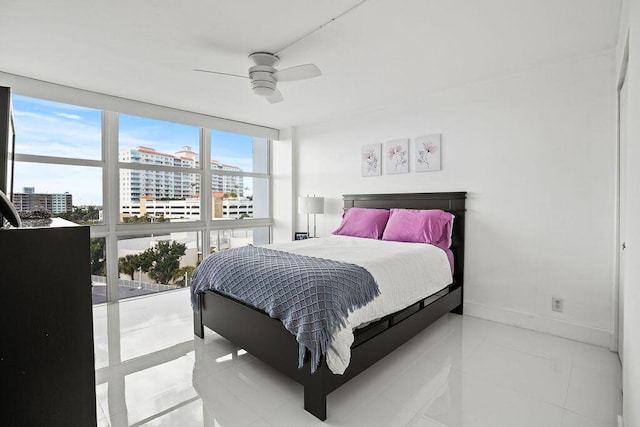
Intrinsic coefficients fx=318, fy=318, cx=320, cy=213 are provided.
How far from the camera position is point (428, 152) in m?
3.68

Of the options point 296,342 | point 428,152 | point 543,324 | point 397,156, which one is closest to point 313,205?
point 397,156

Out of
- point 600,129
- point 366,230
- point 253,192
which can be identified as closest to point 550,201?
point 600,129

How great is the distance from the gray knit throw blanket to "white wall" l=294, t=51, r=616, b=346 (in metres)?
1.81

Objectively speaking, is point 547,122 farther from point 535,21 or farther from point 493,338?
point 493,338

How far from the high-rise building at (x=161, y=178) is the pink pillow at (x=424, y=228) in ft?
9.28

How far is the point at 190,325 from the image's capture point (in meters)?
3.11

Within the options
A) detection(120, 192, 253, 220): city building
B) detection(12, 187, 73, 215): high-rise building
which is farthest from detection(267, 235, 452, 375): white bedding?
detection(12, 187, 73, 215): high-rise building

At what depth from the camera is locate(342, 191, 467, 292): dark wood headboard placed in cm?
342

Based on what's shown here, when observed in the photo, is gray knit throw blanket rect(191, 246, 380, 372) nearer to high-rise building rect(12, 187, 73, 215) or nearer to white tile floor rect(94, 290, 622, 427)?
white tile floor rect(94, 290, 622, 427)

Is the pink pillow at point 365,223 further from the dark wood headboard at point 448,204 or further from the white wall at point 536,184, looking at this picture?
the white wall at point 536,184

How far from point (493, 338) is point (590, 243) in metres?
1.16

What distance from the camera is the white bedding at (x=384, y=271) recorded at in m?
1.83

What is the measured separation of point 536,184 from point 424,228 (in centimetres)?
108

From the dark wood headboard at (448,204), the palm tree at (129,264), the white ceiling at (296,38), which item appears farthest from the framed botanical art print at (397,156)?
the palm tree at (129,264)
